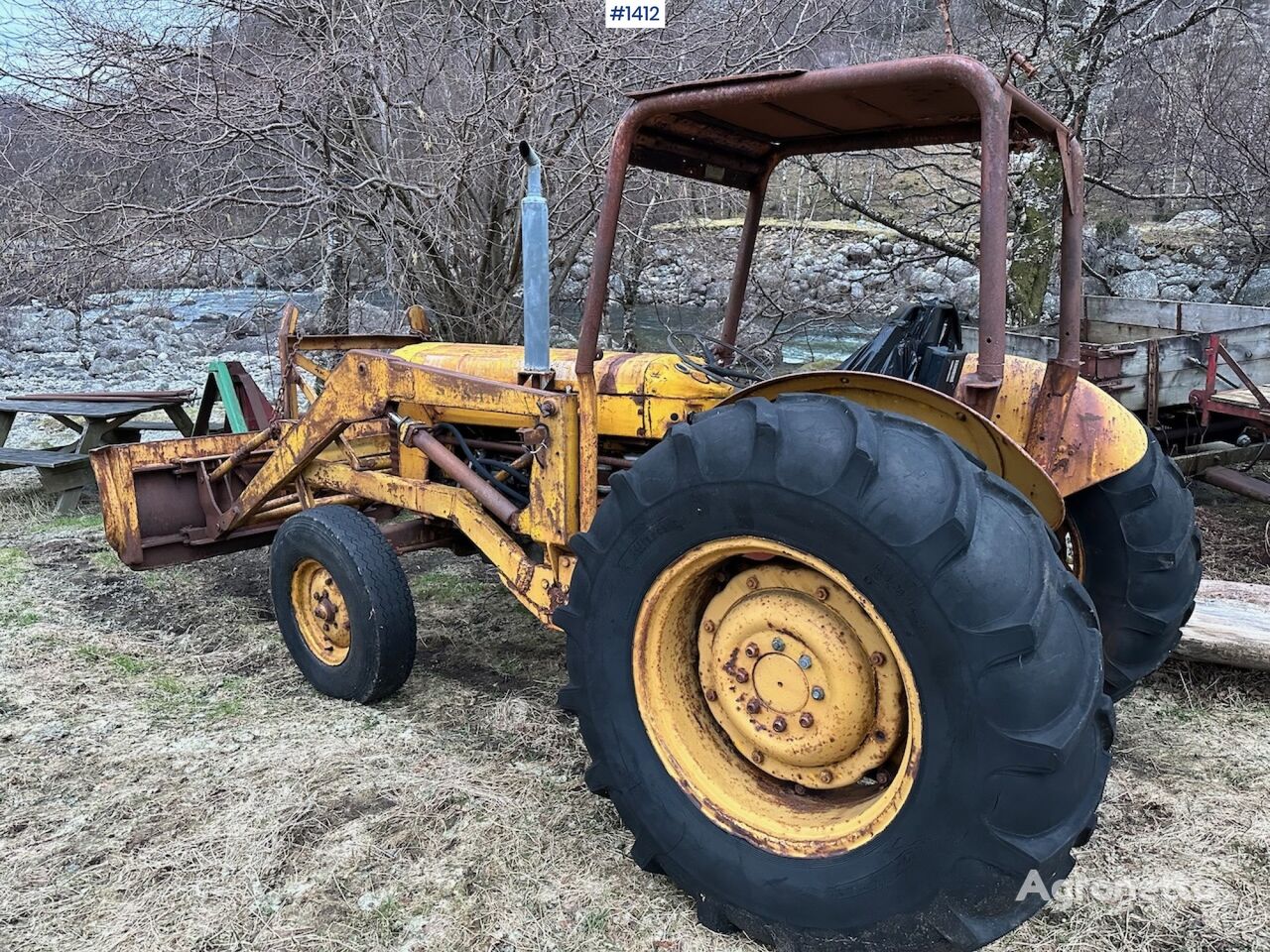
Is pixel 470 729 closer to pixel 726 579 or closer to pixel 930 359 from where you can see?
pixel 726 579

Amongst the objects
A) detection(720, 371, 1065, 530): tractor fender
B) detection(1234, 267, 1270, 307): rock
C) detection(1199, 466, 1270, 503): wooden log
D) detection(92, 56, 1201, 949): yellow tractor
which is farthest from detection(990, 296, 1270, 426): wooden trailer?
detection(1234, 267, 1270, 307): rock

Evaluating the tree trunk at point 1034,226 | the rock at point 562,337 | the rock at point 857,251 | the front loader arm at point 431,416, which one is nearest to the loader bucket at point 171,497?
the front loader arm at point 431,416

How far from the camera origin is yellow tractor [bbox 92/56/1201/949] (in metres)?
1.85

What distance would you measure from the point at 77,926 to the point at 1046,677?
2336mm

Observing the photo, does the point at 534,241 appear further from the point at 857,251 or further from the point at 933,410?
the point at 857,251

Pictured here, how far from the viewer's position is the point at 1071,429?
2.88 metres

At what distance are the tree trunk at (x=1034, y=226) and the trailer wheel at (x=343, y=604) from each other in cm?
605

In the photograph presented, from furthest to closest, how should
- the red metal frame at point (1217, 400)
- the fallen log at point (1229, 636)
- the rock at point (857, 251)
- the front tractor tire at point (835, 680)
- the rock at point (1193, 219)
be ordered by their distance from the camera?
the rock at point (1193, 219) < the rock at point (857, 251) < the red metal frame at point (1217, 400) < the fallen log at point (1229, 636) < the front tractor tire at point (835, 680)

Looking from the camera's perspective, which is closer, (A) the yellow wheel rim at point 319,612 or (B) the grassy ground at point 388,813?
(B) the grassy ground at point 388,813

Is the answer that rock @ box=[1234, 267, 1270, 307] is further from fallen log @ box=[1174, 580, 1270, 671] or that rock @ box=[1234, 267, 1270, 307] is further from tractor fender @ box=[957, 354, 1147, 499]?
tractor fender @ box=[957, 354, 1147, 499]

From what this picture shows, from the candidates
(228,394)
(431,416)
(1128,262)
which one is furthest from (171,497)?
(1128,262)

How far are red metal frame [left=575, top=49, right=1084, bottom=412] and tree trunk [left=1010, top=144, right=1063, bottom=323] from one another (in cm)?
502

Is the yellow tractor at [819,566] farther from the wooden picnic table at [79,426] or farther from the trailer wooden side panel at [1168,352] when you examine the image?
the wooden picnic table at [79,426]

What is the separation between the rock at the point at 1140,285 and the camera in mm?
17641
